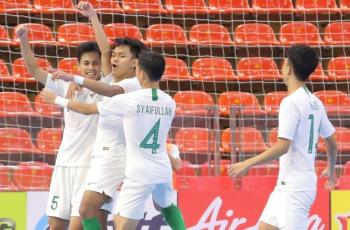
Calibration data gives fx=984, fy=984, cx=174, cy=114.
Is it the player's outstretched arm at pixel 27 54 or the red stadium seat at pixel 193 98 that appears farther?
the red stadium seat at pixel 193 98

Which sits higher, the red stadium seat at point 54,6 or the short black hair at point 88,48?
the red stadium seat at point 54,6

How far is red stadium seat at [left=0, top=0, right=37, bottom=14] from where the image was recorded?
12484 mm

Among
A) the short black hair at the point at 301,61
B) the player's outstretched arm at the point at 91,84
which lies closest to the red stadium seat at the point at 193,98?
the player's outstretched arm at the point at 91,84

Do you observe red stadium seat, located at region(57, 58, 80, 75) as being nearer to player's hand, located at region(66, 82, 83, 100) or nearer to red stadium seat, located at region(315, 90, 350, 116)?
red stadium seat, located at region(315, 90, 350, 116)

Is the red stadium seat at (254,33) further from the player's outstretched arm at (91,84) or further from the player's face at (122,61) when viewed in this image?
the player's outstretched arm at (91,84)

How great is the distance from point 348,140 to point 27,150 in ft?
10.6

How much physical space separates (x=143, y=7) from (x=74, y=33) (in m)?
1.15

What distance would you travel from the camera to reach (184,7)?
13.4 meters

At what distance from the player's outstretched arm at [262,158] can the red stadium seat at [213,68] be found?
640 cm

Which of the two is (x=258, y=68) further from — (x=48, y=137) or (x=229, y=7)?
(x=48, y=137)

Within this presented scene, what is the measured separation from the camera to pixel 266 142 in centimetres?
929

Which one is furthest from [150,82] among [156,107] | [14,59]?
[14,59]

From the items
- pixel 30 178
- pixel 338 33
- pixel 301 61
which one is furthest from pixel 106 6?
pixel 301 61

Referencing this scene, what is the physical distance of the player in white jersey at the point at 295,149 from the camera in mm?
6234
